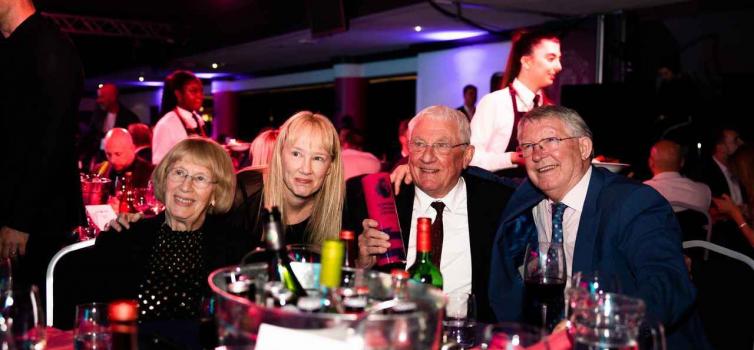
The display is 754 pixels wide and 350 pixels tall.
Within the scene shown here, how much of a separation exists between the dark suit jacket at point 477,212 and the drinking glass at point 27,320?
1405 mm

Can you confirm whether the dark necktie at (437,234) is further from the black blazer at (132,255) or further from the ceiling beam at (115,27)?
the ceiling beam at (115,27)

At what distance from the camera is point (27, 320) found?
49.5 inches

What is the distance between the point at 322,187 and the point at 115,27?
11710 mm

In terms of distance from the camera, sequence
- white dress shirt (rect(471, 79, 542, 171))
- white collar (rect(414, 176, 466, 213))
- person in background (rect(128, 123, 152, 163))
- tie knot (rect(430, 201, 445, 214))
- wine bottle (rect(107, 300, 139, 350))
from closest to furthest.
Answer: wine bottle (rect(107, 300, 139, 350)), tie knot (rect(430, 201, 445, 214)), white collar (rect(414, 176, 466, 213)), white dress shirt (rect(471, 79, 542, 171)), person in background (rect(128, 123, 152, 163))

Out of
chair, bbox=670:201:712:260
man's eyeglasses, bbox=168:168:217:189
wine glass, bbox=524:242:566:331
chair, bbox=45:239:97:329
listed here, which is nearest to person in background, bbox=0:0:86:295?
chair, bbox=45:239:97:329

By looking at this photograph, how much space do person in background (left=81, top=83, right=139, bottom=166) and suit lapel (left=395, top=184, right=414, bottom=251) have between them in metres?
5.75

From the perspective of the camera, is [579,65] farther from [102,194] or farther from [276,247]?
[276,247]

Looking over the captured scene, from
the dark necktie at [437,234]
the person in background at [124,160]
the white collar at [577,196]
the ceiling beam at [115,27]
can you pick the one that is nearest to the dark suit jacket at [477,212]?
the dark necktie at [437,234]

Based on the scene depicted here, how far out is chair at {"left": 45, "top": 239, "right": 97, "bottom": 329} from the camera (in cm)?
229

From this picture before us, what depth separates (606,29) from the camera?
23.1 feet

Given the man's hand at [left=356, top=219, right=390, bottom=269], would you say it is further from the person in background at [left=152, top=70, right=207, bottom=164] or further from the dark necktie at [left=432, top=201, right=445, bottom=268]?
the person in background at [left=152, top=70, right=207, bottom=164]

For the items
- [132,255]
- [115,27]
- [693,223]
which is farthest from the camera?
[115,27]

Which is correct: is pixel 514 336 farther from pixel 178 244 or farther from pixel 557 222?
pixel 178 244

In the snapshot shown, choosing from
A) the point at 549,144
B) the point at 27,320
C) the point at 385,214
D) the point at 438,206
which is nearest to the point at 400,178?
the point at 438,206
